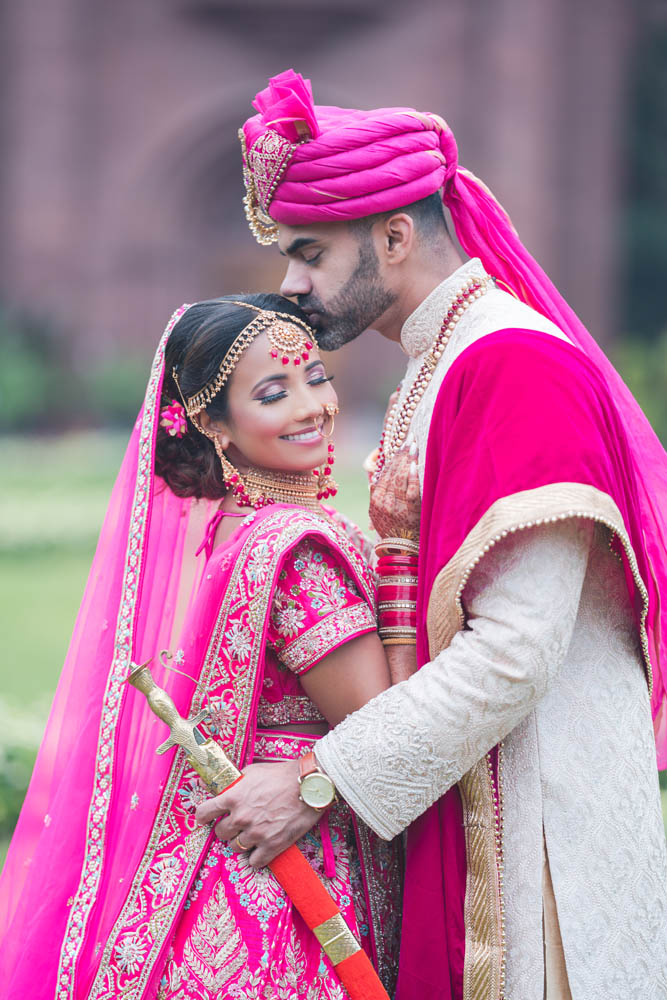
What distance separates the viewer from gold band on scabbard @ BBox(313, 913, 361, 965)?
7.40 feet

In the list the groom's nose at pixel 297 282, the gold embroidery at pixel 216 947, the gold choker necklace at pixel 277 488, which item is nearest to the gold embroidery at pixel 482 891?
the gold embroidery at pixel 216 947

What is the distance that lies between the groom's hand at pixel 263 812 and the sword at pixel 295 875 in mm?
25

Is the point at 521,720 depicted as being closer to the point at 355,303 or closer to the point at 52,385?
the point at 355,303

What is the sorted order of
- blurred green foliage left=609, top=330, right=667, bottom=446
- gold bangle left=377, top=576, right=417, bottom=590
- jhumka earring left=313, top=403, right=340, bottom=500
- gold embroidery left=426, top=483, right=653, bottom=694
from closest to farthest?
gold embroidery left=426, top=483, right=653, bottom=694 < gold bangle left=377, top=576, right=417, bottom=590 < jhumka earring left=313, top=403, right=340, bottom=500 < blurred green foliage left=609, top=330, right=667, bottom=446

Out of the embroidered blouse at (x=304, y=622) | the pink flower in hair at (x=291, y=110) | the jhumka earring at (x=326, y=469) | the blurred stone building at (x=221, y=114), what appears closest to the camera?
the embroidered blouse at (x=304, y=622)

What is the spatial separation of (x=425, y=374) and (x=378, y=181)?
0.44 m

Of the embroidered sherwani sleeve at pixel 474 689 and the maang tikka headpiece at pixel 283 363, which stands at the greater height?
the maang tikka headpiece at pixel 283 363

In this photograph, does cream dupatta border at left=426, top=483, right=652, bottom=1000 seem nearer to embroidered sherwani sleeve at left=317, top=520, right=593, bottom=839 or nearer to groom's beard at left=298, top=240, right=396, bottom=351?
embroidered sherwani sleeve at left=317, top=520, right=593, bottom=839

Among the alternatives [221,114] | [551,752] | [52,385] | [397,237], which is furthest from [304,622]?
[221,114]

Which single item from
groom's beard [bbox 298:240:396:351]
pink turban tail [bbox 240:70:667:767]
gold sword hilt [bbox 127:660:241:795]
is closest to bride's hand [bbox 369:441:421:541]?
groom's beard [bbox 298:240:396:351]

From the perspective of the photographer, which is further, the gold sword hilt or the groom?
the gold sword hilt

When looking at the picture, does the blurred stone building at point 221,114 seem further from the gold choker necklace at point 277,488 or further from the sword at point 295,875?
the sword at point 295,875

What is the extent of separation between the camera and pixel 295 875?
7.47 feet

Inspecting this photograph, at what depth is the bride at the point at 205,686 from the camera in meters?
2.29
